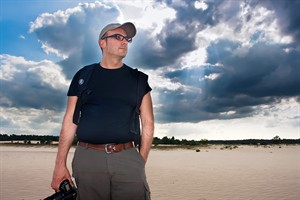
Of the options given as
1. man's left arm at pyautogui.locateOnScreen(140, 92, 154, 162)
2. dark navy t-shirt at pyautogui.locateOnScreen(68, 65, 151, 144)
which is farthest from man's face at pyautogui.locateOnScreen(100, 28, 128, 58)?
man's left arm at pyautogui.locateOnScreen(140, 92, 154, 162)

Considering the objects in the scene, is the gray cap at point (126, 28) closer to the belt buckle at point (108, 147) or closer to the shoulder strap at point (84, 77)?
the shoulder strap at point (84, 77)

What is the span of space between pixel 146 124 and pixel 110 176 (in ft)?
2.07

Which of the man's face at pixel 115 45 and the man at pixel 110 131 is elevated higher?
the man's face at pixel 115 45

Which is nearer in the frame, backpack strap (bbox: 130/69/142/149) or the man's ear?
backpack strap (bbox: 130/69/142/149)

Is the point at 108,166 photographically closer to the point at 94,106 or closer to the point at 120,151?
the point at 120,151

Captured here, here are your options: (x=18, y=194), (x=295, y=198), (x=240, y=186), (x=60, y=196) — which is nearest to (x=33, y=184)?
(x=18, y=194)

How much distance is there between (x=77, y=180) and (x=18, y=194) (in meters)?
8.89

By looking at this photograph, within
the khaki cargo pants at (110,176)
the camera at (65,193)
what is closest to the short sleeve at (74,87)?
the khaki cargo pants at (110,176)

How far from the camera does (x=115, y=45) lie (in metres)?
3.59

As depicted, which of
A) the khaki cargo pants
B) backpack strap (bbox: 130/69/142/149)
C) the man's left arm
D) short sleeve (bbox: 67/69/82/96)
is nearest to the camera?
the khaki cargo pants

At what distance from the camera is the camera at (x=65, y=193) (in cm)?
340

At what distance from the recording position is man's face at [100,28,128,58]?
3.56m

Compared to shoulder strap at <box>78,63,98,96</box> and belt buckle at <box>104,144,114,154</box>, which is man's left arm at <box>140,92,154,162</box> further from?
shoulder strap at <box>78,63,98,96</box>

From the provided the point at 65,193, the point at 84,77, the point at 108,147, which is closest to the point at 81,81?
the point at 84,77
